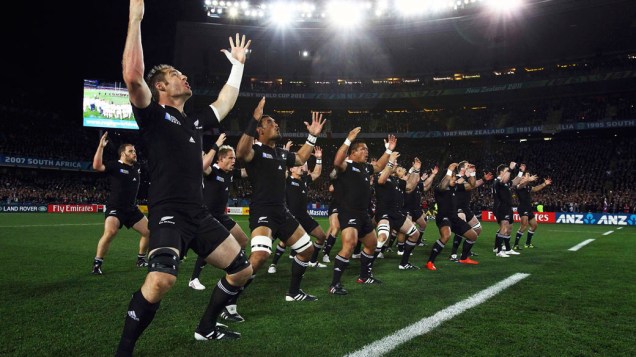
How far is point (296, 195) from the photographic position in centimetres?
1102

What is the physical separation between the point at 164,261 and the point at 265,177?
2875 mm

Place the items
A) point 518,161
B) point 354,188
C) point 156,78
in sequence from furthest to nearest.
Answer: point 518,161, point 354,188, point 156,78

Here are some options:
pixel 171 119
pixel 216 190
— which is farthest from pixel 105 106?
pixel 171 119

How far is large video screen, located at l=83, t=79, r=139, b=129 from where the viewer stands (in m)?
35.3

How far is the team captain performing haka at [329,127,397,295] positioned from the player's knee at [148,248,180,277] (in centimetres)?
395

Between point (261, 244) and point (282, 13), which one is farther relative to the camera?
point (282, 13)

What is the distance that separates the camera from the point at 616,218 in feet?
93.7

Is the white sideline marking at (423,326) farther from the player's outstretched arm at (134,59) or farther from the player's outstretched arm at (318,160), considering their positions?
the player's outstretched arm at (318,160)

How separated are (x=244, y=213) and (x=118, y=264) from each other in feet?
88.8

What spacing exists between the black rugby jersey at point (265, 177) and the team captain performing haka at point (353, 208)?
137cm

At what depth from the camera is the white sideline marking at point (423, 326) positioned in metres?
4.22

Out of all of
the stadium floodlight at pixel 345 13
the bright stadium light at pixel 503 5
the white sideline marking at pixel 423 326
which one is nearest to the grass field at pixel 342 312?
the white sideline marking at pixel 423 326

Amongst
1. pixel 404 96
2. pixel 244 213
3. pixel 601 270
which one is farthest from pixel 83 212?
pixel 601 270

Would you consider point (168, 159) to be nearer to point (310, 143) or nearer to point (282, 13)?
point (310, 143)
